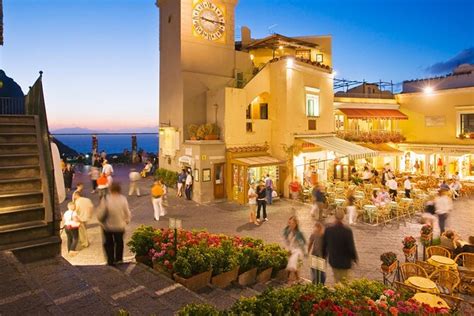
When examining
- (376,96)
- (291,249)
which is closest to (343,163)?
(376,96)

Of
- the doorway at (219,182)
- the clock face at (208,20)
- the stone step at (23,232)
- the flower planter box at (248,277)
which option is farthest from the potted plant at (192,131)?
the stone step at (23,232)

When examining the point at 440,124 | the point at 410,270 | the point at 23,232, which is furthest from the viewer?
the point at 440,124

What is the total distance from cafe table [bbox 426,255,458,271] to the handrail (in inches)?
309

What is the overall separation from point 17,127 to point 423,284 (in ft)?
30.4

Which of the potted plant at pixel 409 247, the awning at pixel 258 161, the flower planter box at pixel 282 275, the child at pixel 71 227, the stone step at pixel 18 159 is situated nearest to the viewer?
the stone step at pixel 18 159

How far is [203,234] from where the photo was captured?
7973 mm

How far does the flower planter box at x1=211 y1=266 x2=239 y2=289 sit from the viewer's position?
22.3ft

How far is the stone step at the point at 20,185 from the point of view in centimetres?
638

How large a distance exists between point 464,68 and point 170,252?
29.3 metres

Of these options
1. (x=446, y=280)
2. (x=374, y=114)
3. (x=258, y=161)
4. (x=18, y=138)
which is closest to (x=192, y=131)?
(x=258, y=161)

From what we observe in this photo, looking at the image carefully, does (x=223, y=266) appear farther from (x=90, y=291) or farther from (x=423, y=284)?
(x=423, y=284)

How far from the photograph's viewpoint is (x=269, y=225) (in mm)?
13188

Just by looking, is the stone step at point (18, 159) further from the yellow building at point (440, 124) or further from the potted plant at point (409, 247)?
the yellow building at point (440, 124)

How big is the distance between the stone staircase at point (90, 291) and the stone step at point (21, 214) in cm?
87
